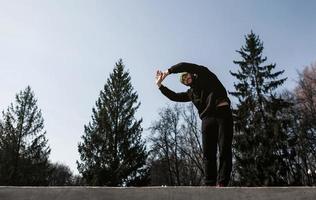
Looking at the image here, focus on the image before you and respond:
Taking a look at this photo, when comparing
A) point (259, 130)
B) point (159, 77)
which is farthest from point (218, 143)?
point (259, 130)

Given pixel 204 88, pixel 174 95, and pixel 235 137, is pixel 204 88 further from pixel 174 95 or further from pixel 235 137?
pixel 235 137

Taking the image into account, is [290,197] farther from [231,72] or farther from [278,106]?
[231,72]

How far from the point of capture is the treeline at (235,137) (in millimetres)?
25406

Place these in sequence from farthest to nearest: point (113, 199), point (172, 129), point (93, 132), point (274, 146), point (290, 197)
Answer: point (172, 129) → point (93, 132) → point (274, 146) → point (113, 199) → point (290, 197)

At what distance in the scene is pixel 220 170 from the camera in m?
4.47

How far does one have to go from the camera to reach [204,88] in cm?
481

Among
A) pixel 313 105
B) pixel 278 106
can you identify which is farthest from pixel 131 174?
pixel 313 105

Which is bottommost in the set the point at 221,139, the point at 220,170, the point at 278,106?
the point at 220,170

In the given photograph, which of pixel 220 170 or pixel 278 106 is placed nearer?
pixel 220 170

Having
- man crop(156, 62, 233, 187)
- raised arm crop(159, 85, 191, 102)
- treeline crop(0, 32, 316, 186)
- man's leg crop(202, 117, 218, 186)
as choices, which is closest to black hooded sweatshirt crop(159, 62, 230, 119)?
man crop(156, 62, 233, 187)

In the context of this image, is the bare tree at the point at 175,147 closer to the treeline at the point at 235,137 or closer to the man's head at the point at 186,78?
the treeline at the point at 235,137

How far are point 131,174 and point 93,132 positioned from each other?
4.22 metres

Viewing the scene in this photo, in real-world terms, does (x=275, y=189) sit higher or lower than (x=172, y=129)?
lower

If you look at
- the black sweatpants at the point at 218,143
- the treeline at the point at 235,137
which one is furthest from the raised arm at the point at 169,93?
the treeline at the point at 235,137
